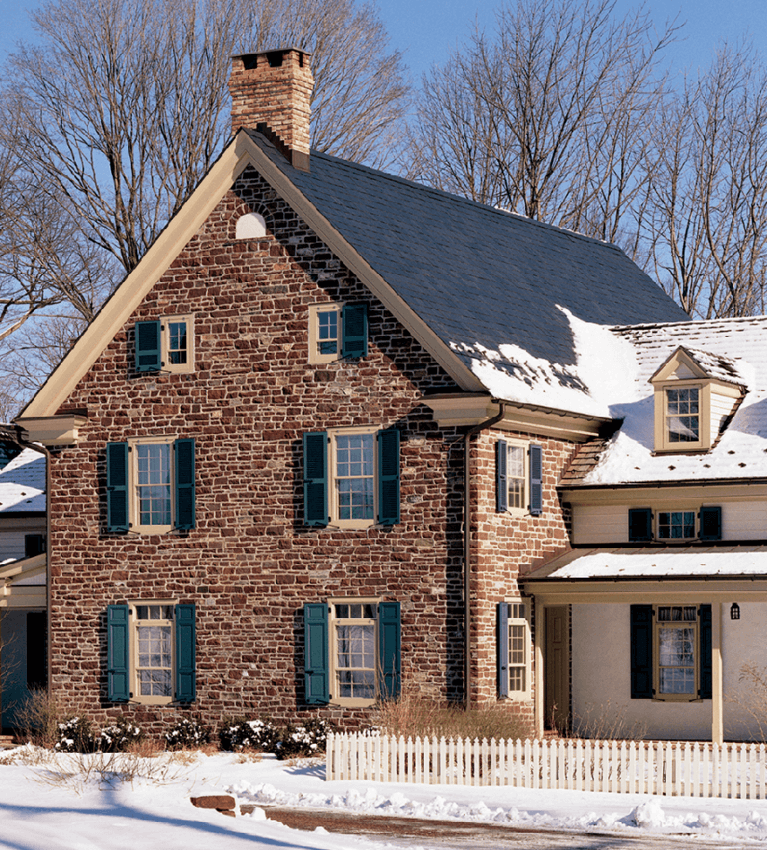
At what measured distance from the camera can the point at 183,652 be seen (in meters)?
29.4

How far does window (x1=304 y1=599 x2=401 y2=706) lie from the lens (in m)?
27.8

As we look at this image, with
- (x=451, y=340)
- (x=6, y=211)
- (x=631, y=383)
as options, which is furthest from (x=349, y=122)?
(x=451, y=340)

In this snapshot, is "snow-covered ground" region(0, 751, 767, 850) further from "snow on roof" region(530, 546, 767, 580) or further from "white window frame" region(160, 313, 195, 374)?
"white window frame" region(160, 313, 195, 374)

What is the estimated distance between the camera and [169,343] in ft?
99.6

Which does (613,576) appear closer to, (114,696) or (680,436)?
(680,436)

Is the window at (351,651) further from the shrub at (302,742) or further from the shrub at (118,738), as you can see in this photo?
the shrub at (118,738)

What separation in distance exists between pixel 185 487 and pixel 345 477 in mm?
3133

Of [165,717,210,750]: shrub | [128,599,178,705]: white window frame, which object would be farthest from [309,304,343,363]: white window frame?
[165,717,210,750]: shrub

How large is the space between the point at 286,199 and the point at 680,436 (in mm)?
8310

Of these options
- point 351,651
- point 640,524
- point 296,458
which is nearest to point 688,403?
point 640,524

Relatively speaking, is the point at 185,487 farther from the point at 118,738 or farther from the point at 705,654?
the point at 705,654

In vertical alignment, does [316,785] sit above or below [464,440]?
below

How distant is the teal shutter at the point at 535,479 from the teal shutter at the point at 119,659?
24.8 ft

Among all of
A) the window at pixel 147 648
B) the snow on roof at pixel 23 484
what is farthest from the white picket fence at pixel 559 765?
the snow on roof at pixel 23 484
